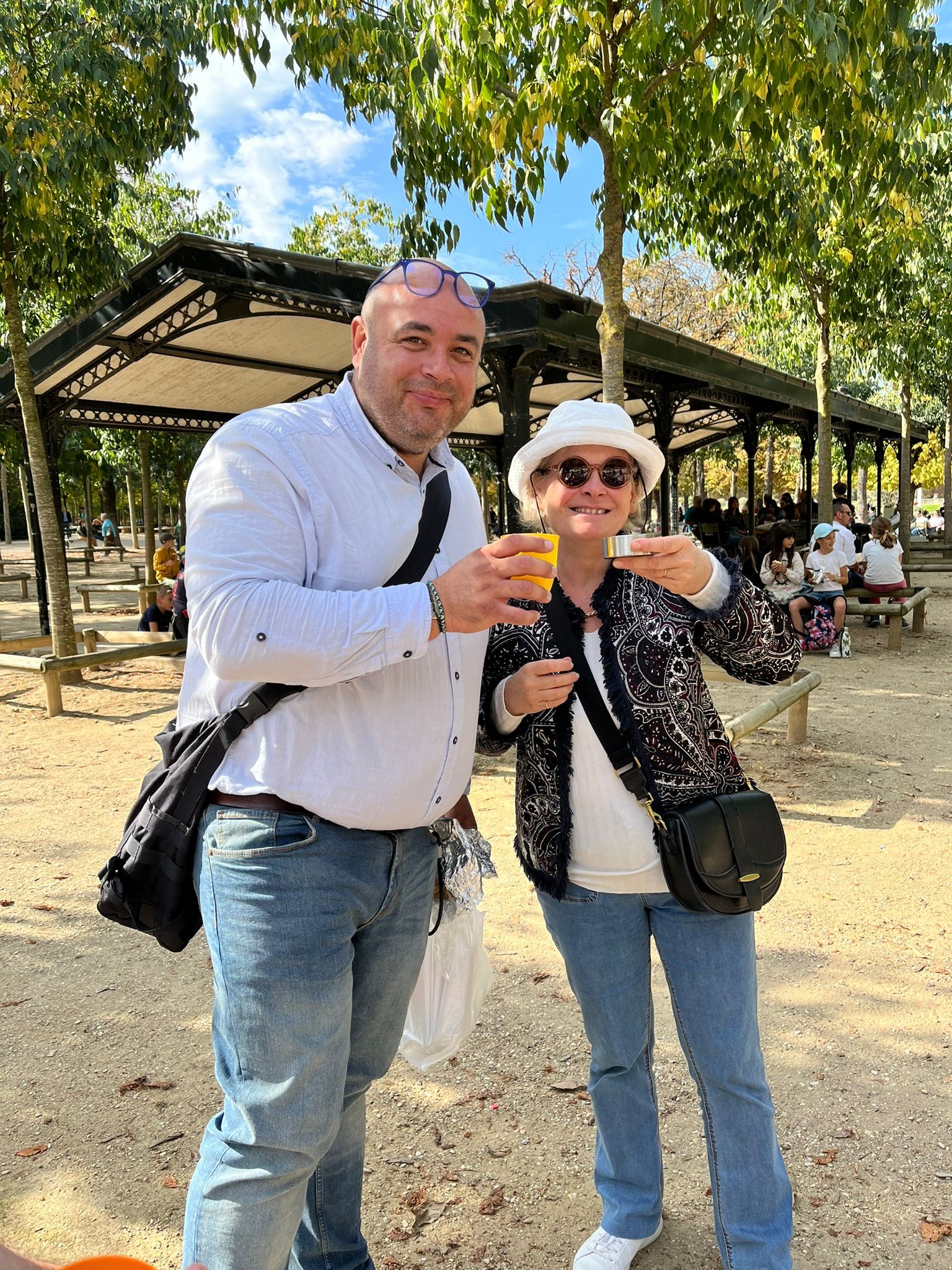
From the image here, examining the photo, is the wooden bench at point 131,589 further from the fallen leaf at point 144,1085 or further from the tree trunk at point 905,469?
the tree trunk at point 905,469

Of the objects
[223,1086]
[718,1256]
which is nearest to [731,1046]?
[718,1256]

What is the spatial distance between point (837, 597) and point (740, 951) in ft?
27.8

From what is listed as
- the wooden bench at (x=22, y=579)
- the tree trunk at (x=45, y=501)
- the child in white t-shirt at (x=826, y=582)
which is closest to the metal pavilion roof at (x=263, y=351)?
the tree trunk at (x=45, y=501)

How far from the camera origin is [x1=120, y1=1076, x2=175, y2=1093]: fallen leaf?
2674 mm

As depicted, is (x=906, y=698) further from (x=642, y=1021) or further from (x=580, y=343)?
(x=642, y=1021)

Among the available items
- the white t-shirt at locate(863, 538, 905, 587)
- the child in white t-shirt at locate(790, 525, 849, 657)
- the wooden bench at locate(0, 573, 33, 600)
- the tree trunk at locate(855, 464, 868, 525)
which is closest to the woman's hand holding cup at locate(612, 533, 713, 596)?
the child in white t-shirt at locate(790, 525, 849, 657)

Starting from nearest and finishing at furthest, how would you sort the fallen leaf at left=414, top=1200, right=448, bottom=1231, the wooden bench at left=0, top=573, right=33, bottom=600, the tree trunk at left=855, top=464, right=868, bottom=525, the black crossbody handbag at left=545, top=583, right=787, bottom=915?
the black crossbody handbag at left=545, top=583, right=787, bottom=915
the fallen leaf at left=414, top=1200, right=448, bottom=1231
the wooden bench at left=0, top=573, right=33, bottom=600
the tree trunk at left=855, top=464, right=868, bottom=525

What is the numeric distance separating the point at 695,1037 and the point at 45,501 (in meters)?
8.88

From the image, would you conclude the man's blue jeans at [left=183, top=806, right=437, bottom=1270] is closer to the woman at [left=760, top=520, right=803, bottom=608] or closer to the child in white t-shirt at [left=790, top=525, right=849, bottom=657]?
the child in white t-shirt at [left=790, top=525, right=849, bottom=657]

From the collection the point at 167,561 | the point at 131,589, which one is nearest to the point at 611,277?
the point at 167,561

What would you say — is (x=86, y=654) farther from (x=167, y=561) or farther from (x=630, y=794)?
(x=630, y=794)

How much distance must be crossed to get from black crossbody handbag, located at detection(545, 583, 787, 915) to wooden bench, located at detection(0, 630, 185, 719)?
21.7 ft

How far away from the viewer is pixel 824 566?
9891 millimetres

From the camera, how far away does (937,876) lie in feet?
13.2
